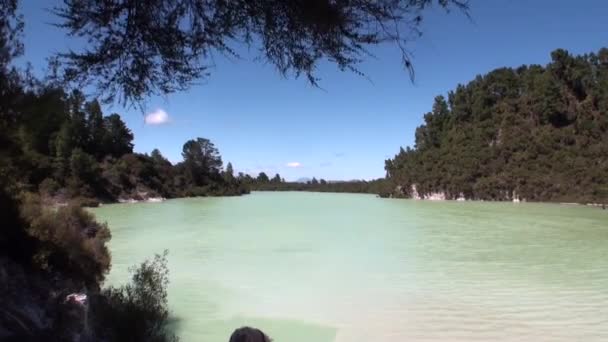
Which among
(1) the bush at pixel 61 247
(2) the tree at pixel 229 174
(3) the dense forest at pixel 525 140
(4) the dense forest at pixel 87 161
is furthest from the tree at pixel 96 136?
(1) the bush at pixel 61 247

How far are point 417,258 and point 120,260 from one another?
10038 mm

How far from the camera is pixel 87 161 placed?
209 feet

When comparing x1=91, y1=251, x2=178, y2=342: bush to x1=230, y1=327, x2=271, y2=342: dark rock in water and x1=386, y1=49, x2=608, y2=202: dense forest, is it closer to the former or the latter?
x1=230, y1=327, x2=271, y2=342: dark rock in water

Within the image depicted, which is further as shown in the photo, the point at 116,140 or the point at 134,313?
the point at 116,140

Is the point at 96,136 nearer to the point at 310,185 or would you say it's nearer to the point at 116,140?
the point at 116,140

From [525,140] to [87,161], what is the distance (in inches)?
2809

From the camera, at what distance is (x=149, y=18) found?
3.17 metres

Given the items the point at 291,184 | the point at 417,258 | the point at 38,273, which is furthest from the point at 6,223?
the point at 291,184

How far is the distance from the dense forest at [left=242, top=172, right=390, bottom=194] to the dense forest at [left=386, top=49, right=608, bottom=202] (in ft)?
136

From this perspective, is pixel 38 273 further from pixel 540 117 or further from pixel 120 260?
pixel 540 117

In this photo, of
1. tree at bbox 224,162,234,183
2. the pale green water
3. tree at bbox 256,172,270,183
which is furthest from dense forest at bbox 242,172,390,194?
the pale green water

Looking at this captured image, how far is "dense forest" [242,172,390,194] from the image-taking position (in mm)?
157125

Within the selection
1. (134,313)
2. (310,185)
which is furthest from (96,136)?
(310,185)

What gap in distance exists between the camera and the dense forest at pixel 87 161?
407cm
